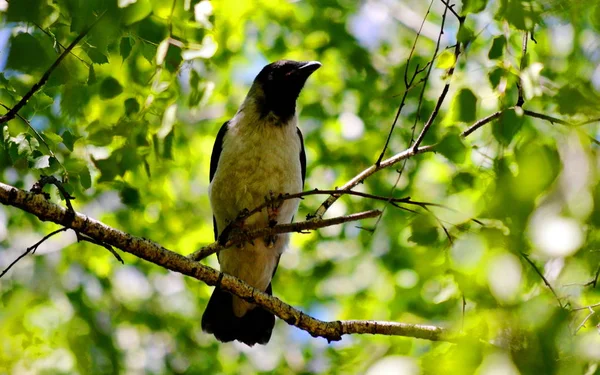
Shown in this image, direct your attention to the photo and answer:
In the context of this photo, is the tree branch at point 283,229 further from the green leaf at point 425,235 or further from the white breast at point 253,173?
the white breast at point 253,173

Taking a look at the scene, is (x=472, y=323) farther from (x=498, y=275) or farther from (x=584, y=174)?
(x=584, y=174)

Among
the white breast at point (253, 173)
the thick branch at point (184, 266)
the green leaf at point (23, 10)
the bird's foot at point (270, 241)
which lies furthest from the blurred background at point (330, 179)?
the bird's foot at point (270, 241)

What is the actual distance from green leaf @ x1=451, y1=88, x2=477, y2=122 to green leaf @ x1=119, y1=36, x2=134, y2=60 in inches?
60.2

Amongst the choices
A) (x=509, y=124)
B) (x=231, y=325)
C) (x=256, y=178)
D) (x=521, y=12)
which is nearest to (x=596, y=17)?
(x=521, y=12)

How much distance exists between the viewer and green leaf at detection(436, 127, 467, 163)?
8.22ft

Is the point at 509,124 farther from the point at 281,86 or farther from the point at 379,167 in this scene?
the point at 281,86

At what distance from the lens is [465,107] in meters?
2.46

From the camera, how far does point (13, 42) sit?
7.07ft

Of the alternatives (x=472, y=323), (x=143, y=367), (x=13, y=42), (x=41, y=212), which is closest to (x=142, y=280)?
(x=143, y=367)

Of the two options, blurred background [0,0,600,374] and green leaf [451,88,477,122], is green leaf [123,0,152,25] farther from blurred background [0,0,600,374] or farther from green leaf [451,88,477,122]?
green leaf [451,88,477,122]

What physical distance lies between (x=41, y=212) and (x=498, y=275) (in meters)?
2.07

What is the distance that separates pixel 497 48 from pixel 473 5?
307 millimetres

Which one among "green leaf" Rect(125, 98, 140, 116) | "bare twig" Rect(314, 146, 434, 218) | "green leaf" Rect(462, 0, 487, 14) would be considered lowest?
"green leaf" Rect(462, 0, 487, 14)

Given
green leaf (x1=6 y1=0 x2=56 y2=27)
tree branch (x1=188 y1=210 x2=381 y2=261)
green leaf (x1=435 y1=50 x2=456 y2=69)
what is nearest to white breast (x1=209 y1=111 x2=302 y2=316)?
tree branch (x1=188 y1=210 x2=381 y2=261)
